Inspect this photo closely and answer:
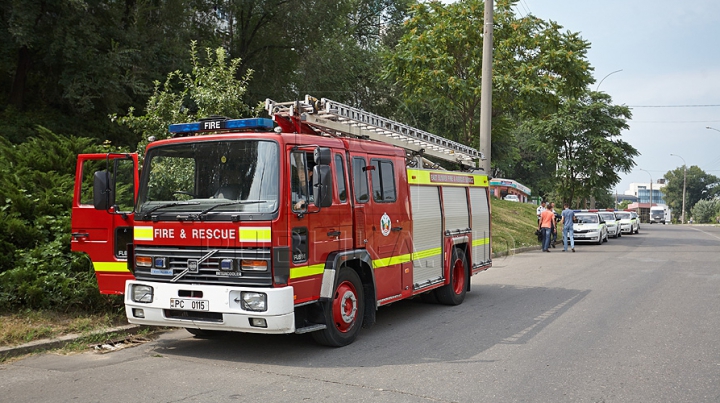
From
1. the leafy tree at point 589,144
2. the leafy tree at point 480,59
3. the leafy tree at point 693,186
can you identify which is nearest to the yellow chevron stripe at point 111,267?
the leafy tree at point 480,59

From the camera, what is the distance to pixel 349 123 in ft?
28.0

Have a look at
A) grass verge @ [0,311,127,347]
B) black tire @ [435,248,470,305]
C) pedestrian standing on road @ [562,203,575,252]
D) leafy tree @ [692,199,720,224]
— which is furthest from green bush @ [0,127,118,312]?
leafy tree @ [692,199,720,224]

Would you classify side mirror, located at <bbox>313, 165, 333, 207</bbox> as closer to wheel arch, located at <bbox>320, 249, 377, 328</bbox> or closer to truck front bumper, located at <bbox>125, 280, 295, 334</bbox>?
wheel arch, located at <bbox>320, 249, 377, 328</bbox>

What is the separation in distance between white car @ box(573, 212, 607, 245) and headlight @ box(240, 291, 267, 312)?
23624 millimetres

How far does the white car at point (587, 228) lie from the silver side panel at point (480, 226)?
16.7 metres

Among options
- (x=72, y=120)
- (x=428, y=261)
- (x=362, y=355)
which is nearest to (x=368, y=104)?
(x=72, y=120)

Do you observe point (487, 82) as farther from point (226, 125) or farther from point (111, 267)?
point (111, 267)

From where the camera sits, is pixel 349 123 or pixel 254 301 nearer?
pixel 254 301

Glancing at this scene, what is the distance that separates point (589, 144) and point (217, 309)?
106 ft

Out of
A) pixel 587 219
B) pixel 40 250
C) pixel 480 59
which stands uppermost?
pixel 480 59

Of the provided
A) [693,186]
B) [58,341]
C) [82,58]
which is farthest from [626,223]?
[693,186]

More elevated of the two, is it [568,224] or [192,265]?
[192,265]

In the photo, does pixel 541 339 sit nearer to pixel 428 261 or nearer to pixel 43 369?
pixel 428 261

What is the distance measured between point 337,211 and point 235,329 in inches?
69.5
